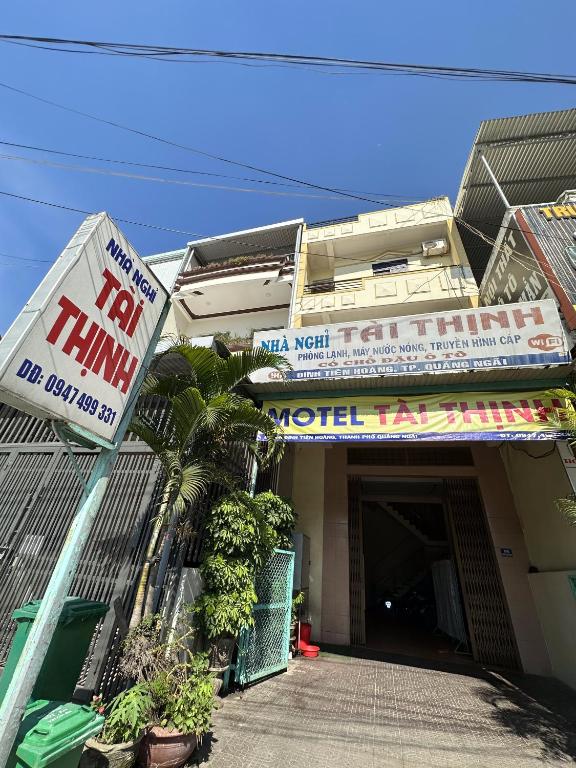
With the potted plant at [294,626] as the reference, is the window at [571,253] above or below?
above

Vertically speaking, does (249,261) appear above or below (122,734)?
above

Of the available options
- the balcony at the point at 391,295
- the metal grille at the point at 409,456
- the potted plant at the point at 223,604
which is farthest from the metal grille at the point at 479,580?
the potted plant at the point at 223,604

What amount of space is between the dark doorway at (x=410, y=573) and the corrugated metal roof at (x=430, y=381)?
14.3 feet

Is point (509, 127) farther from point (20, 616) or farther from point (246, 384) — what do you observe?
point (20, 616)

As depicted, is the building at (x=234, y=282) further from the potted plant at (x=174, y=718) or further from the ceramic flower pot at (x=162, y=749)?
the ceramic flower pot at (x=162, y=749)

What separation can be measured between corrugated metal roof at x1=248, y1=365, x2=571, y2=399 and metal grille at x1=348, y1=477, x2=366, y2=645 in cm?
430

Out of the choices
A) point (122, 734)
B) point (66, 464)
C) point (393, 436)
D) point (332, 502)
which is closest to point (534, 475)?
point (393, 436)

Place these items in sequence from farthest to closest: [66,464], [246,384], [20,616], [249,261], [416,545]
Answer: [416,545]
[249,261]
[246,384]
[66,464]
[20,616]

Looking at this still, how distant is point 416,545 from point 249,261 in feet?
45.8

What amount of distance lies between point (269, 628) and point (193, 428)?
3.67 metres

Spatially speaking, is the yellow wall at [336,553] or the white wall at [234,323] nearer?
the yellow wall at [336,553]

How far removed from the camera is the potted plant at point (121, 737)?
98.6 inches

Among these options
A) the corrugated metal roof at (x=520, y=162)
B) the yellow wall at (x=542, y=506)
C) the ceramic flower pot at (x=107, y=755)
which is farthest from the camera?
the corrugated metal roof at (x=520, y=162)

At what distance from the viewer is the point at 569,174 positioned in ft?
31.5
